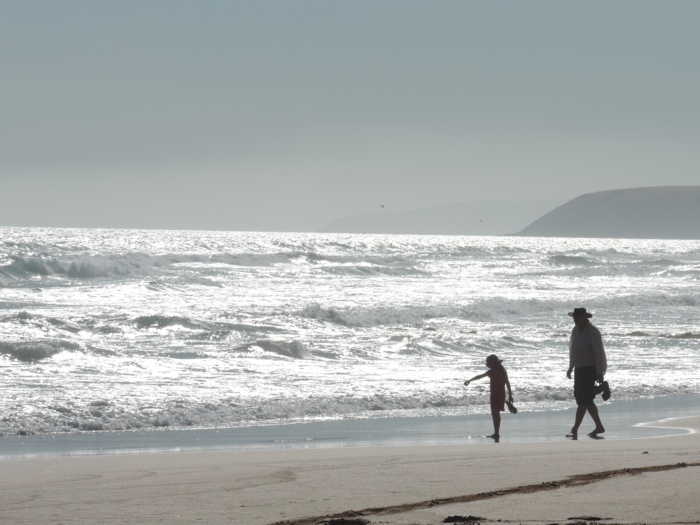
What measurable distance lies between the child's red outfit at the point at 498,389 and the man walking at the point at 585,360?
85 centimetres

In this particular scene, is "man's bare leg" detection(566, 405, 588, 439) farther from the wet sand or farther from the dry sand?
the dry sand

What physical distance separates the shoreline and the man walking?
0.43 m

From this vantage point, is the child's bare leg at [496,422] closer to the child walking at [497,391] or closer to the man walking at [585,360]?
the child walking at [497,391]

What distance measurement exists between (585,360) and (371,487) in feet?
16.8

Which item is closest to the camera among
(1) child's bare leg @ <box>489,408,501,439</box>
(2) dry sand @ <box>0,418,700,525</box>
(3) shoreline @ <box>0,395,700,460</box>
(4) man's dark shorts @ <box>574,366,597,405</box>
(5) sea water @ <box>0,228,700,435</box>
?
(2) dry sand @ <box>0,418,700,525</box>

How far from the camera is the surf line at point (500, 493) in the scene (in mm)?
5676

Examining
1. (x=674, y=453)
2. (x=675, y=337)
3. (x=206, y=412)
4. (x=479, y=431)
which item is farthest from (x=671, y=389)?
(x=675, y=337)

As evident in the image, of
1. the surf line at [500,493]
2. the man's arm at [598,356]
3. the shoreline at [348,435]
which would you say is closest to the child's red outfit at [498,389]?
the shoreline at [348,435]

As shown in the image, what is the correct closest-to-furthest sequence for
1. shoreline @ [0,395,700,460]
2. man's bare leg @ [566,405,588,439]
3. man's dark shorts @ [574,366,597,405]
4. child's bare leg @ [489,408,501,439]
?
1. shoreline @ [0,395,700,460]
2. man's bare leg @ [566,405,588,439]
3. man's dark shorts @ [574,366,597,405]
4. child's bare leg @ [489,408,501,439]

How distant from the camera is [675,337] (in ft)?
93.9

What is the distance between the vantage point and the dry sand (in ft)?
18.6

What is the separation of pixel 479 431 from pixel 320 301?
26.6m

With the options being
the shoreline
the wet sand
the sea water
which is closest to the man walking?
the shoreline

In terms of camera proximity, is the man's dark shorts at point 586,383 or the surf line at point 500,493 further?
the man's dark shorts at point 586,383
